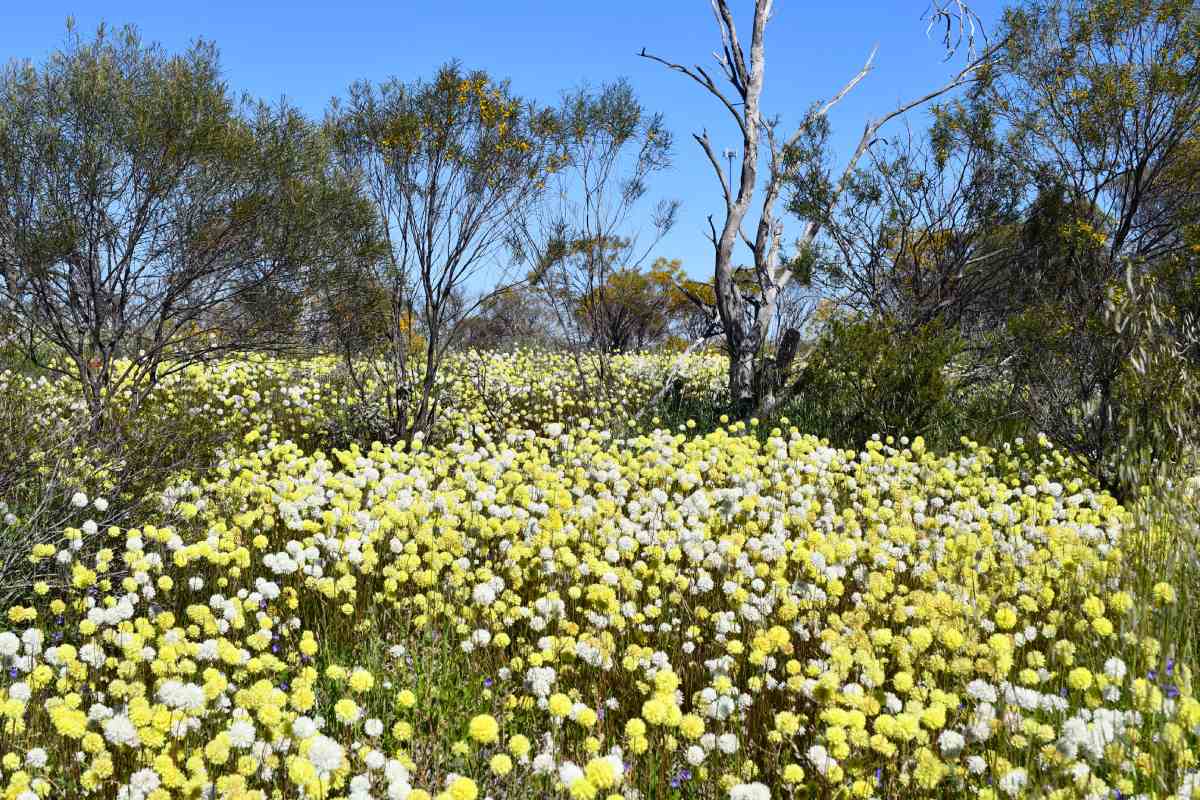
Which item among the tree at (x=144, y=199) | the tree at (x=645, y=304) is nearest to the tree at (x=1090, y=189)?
the tree at (x=144, y=199)

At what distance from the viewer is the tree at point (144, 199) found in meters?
7.39

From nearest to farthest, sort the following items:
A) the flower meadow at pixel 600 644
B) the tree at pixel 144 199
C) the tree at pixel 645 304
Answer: the flower meadow at pixel 600 644
the tree at pixel 144 199
the tree at pixel 645 304

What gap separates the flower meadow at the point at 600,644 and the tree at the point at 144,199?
2463 mm

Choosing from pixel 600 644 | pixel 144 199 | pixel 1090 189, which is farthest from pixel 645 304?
pixel 600 644

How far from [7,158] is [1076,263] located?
11.9m

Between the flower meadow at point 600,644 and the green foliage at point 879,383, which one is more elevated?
the green foliage at point 879,383

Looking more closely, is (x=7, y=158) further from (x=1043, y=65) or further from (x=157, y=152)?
(x=1043, y=65)

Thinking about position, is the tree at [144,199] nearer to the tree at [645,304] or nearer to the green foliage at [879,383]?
the green foliage at [879,383]

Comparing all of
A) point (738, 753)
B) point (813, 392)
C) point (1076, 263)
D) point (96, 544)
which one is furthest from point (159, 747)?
point (1076, 263)

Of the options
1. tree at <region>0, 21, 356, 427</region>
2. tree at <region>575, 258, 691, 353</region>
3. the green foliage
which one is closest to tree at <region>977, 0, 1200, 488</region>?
the green foliage

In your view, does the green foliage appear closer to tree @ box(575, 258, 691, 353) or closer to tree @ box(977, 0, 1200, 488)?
tree @ box(977, 0, 1200, 488)

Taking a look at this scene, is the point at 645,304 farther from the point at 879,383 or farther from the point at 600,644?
the point at 600,644

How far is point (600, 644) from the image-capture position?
132 inches

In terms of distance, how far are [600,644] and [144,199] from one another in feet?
21.3
